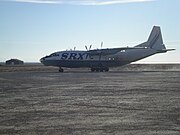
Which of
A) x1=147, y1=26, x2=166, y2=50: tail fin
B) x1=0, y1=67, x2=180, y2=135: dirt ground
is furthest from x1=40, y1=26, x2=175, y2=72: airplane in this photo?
x1=0, y1=67, x2=180, y2=135: dirt ground

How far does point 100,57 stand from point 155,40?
40.8ft

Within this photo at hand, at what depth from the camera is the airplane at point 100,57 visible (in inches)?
2279

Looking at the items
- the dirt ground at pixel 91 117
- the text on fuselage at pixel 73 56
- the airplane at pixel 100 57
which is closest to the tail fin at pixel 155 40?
the airplane at pixel 100 57

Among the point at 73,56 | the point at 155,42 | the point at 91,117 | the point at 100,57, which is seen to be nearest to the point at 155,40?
the point at 155,42

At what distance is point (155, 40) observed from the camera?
2589 inches

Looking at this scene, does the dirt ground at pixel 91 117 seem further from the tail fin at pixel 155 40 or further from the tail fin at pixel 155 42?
the tail fin at pixel 155 40

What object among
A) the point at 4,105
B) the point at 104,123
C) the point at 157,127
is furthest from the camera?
the point at 4,105

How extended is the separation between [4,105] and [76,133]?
616 cm

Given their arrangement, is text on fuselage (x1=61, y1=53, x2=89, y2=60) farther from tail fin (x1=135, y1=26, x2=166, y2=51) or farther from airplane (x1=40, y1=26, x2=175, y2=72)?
tail fin (x1=135, y1=26, x2=166, y2=51)

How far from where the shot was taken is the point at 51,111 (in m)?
12.1

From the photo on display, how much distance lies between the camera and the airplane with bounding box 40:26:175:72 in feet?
190

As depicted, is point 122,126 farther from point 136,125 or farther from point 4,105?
point 4,105

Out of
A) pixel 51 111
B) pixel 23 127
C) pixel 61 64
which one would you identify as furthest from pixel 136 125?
pixel 61 64

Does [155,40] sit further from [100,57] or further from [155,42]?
[100,57]
